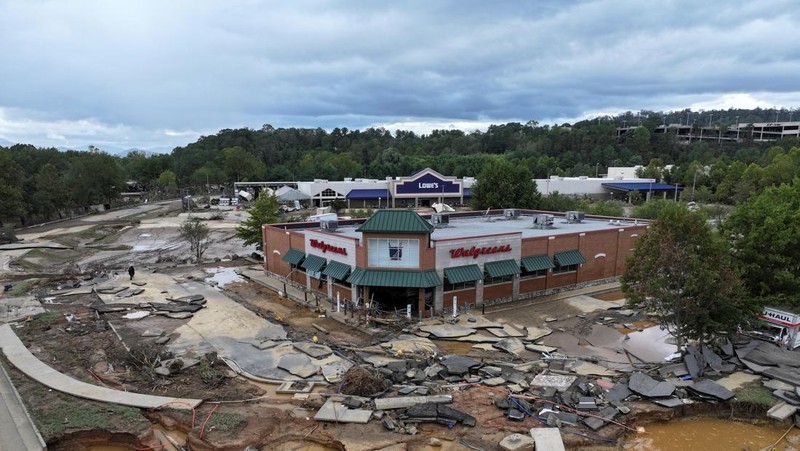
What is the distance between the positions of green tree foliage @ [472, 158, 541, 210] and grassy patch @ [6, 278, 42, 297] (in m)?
50.9

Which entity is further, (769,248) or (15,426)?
(769,248)

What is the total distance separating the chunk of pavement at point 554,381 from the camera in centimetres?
1852

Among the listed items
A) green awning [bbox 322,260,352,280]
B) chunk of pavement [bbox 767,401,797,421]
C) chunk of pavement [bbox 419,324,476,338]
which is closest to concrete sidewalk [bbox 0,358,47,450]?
green awning [bbox 322,260,352,280]

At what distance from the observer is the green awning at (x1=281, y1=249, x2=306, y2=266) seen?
116ft

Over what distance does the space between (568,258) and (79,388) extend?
30768 millimetres

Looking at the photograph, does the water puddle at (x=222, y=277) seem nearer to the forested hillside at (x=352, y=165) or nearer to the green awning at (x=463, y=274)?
the green awning at (x=463, y=274)

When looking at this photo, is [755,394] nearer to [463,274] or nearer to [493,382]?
[493,382]

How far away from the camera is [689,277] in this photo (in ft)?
65.9

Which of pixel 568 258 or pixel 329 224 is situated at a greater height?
pixel 329 224

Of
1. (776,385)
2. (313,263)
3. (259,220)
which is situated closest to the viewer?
(776,385)

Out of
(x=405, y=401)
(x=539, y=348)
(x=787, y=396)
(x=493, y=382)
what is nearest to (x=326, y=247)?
(x=539, y=348)

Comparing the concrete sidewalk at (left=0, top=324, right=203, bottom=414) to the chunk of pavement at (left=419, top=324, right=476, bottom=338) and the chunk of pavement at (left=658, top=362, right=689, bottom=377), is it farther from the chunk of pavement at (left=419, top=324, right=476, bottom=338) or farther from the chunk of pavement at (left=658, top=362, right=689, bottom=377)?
the chunk of pavement at (left=658, top=362, right=689, bottom=377)

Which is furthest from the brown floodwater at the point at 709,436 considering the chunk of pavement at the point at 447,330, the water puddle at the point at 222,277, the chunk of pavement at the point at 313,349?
the water puddle at the point at 222,277

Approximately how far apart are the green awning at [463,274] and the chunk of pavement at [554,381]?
10.2 meters
